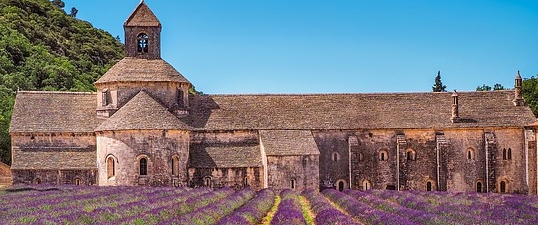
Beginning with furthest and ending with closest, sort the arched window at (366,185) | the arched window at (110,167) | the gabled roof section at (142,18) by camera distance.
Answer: the gabled roof section at (142,18) → the arched window at (366,185) → the arched window at (110,167)

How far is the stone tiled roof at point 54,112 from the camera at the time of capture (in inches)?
2394

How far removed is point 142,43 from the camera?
65.4m

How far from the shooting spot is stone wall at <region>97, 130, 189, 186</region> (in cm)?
5719

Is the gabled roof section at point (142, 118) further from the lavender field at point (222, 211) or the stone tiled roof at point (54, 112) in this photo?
the lavender field at point (222, 211)

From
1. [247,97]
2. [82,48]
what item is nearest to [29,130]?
[247,97]

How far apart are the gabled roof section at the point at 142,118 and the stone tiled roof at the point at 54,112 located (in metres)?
3.50

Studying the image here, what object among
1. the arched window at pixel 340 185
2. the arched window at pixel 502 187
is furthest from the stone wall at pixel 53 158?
the arched window at pixel 502 187

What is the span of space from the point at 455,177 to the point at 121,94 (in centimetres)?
2617

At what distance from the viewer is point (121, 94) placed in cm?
6144

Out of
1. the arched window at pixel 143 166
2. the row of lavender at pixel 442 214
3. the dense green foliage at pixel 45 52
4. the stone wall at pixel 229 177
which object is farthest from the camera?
the dense green foliage at pixel 45 52

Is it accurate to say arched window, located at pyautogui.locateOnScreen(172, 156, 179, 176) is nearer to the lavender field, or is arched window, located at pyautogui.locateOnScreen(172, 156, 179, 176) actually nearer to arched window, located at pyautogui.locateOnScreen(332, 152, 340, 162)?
the lavender field

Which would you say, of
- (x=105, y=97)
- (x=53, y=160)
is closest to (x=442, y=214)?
(x=53, y=160)

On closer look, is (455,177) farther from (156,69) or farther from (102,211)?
(102,211)

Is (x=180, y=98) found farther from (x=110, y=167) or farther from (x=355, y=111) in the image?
(x=355, y=111)
